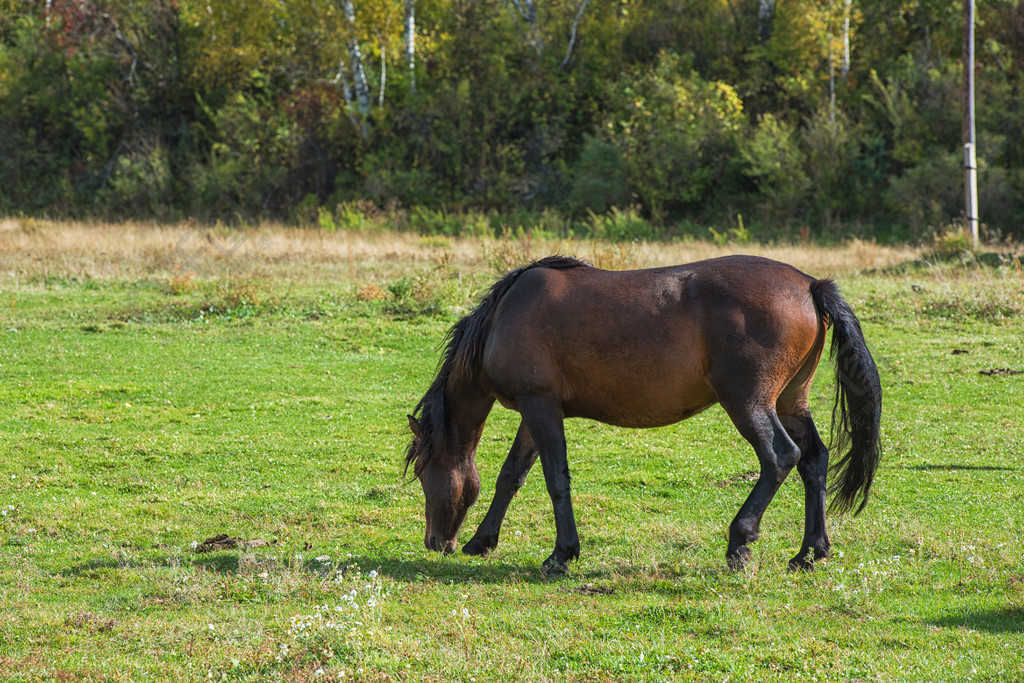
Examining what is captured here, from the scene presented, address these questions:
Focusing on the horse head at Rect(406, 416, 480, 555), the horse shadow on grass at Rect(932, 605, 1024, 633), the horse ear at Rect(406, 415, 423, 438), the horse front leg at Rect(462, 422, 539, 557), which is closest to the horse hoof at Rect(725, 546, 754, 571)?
the horse shadow on grass at Rect(932, 605, 1024, 633)

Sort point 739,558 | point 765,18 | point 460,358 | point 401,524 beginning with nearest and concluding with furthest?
point 739,558 < point 460,358 < point 401,524 < point 765,18

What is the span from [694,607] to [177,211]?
3709 cm

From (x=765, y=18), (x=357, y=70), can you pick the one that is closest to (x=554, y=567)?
(x=357, y=70)

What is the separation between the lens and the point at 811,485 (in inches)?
259

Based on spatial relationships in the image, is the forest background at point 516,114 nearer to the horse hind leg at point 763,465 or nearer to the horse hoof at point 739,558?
the horse hind leg at point 763,465

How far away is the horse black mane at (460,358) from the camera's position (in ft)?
22.3

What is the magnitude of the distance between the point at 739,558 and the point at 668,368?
1.30 m

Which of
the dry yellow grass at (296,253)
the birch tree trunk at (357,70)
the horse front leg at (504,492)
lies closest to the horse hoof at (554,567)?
the horse front leg at (504,492)

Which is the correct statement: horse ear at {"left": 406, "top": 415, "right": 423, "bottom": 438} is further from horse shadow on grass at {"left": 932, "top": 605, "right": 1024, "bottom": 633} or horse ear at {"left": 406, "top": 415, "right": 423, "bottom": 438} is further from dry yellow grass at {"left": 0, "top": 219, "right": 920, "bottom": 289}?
dry yellow grass at {"left": 0, "top": 219, "right": 920, "bottom": 289}

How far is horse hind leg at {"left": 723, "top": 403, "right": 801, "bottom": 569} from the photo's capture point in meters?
6.16

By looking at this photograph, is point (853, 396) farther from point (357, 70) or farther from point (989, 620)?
point (357, 70)

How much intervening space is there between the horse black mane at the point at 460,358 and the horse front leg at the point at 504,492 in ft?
1.70

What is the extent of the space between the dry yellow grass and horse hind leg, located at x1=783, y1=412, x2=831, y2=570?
10.2 metres

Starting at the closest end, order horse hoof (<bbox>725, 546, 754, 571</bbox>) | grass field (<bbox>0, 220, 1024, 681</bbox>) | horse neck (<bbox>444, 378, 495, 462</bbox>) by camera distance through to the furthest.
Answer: grass field (<bbox>0, 220, 1024, 681</bbox>)
horse hoof (<bbox>725, 546, 754, 571</bbox>)
horse neck (<bbox>444, 378, 495, 462</bbox>)
